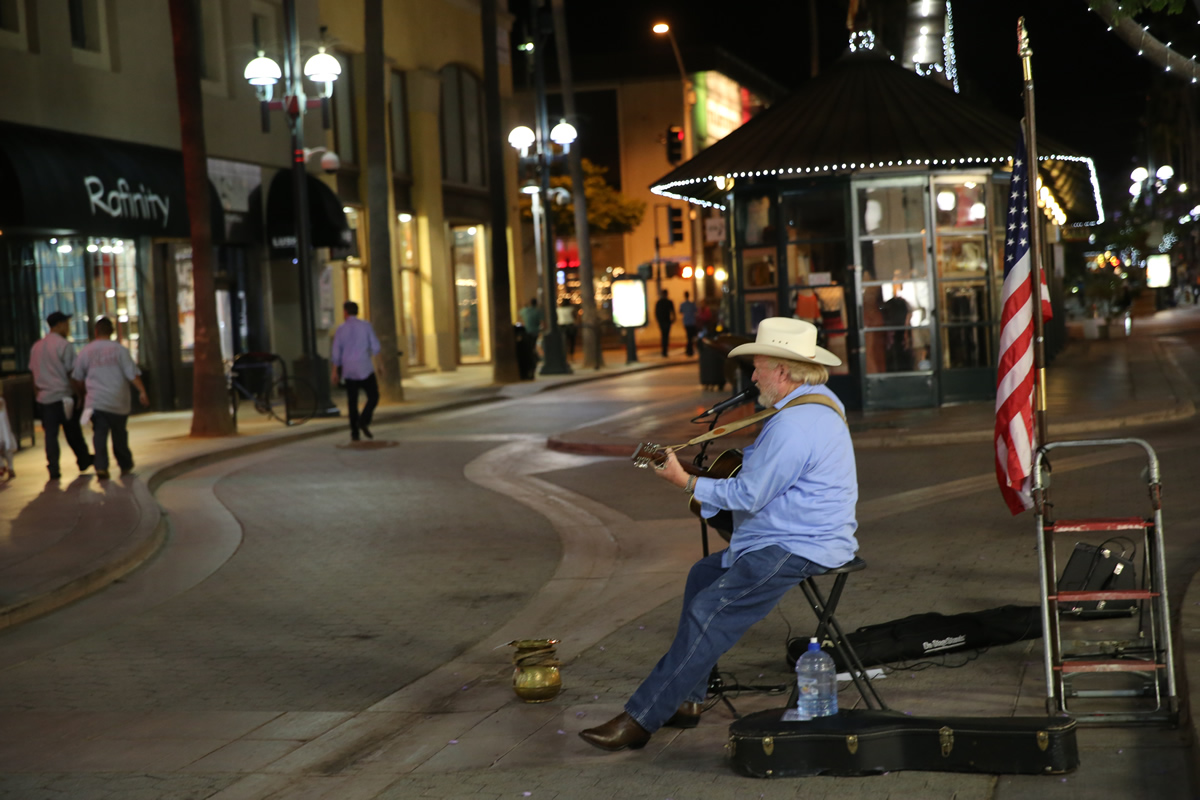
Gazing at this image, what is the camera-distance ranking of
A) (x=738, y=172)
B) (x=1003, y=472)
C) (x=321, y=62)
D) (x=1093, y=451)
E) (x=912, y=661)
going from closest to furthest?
(x=912, y=661)
(x=1003, y=472)
(x=1093, y=451)
(x=738, y=172)
(x=321, y=62)

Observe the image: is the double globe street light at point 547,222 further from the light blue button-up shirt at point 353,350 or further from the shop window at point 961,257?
the shop window at point 961,257

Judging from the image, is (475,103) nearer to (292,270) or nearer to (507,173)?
(507,173)

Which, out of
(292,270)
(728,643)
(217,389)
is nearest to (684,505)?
(728,643)

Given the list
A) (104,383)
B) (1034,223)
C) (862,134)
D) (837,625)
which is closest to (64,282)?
(104,383)

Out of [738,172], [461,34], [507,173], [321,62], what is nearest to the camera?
[738,172]

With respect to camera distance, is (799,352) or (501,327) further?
(501,327)

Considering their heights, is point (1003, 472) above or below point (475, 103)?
below

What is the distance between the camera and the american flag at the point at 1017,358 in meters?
8.12

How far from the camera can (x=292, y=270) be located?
96.4ft

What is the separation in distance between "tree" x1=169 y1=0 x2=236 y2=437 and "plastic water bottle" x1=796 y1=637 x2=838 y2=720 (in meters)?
16.4

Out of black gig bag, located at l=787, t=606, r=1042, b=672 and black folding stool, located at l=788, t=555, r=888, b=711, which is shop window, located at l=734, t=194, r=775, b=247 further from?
black folding stool, located at l=788, t=555, r=888, b=711

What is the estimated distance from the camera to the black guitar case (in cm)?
508

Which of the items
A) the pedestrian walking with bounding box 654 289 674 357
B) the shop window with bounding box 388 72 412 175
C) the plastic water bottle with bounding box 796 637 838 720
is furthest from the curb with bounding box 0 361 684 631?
the pedestrian walking with bounding box 654 289 674 357

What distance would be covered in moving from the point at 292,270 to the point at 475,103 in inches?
493
